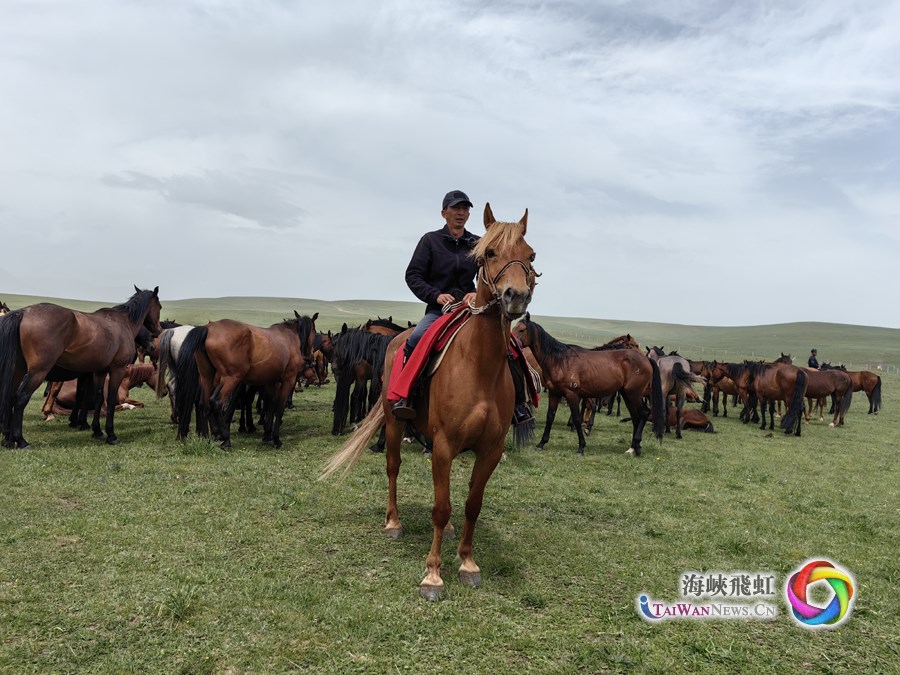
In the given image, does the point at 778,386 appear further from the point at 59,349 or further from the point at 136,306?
the point at 59,349

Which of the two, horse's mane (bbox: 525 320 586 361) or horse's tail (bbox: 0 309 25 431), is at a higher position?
horse's mane (bbox: 525 320 586 361)

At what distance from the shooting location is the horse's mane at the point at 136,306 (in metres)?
10.7

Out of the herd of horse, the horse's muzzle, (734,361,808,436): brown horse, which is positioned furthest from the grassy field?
(734,361,808,436): brown horse

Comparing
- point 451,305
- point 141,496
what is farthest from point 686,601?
point 141,496

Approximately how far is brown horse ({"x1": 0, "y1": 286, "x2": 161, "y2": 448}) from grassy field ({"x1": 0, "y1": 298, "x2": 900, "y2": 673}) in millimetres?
881

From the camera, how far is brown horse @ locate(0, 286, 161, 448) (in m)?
8.50

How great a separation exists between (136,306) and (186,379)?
2727mm

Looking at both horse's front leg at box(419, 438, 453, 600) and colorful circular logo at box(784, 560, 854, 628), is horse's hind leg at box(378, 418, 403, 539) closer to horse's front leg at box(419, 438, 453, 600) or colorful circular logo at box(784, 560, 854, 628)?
horse's front leg at box(419, 438, 453, 600)

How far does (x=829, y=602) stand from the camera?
4434 mm


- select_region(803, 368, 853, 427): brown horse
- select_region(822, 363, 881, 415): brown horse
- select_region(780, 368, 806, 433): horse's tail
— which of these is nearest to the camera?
select_region(780, 368, 806, 433): horse's tail

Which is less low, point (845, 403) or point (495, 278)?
point (495, 278)

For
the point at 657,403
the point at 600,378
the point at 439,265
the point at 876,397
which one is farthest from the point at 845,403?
the point at 439,265

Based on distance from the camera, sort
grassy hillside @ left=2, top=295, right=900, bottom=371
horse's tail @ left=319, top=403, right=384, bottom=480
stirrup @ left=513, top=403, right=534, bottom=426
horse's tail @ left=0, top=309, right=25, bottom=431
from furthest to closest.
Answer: grassy hillside @ left=2, top=295, right=900, bottom=371 < horse's tail @ left=0, top=309, right=25, bottom=431 < horse's tail @ left=319, top=403, right=384, bottom=480 < stirrup @ left=513, top=403, right=534, bottom=426

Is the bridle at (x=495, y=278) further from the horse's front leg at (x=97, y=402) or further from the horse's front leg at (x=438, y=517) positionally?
the horse's front leg at (x=97, y=402)
